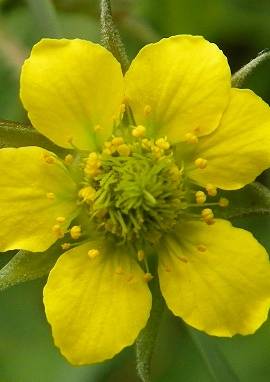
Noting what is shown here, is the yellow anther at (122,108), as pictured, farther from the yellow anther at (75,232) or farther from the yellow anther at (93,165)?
the yellow anther at (75,232)

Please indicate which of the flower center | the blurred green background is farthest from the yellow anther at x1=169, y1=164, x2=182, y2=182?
the blurred green background

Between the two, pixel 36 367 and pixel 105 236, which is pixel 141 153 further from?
pixel 36 367

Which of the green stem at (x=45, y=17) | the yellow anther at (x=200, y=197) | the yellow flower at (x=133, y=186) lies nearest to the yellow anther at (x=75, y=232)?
the yellow flower at (x=133, y=186)

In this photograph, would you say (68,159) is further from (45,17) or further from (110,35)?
(45,17)

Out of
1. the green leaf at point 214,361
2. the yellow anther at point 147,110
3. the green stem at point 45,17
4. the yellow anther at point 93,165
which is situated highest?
the green stem at point 45,17

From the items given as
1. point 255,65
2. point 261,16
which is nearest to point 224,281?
point 255,65
